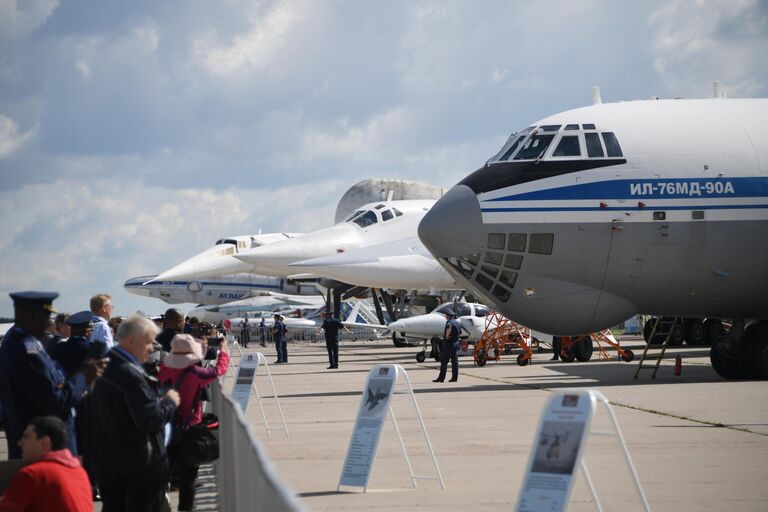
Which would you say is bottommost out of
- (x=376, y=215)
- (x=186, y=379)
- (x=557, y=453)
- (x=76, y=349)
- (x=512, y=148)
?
(x=557, y=453)

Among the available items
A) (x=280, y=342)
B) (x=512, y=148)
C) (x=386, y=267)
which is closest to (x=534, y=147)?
(x=512, y=148)

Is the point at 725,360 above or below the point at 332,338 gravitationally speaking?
below

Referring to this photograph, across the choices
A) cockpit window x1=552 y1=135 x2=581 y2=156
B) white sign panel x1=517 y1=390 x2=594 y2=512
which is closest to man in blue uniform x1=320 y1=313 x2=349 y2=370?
cockpit window x1=552 y1=135 x2=581 y2=156

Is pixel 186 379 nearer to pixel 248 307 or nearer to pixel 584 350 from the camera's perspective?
pixel 584 350

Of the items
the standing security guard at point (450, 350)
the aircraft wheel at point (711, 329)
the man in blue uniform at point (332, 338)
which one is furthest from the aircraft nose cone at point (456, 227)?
the aircraft wheel at point (711, 329)

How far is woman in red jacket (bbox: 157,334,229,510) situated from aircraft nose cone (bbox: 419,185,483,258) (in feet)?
31.4

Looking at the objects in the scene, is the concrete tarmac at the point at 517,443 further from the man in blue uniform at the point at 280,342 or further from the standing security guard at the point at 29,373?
the man in blue uniform at the point at 280,342

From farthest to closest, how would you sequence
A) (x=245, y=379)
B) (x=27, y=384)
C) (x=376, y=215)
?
(x=376, y=215), (x=245, y=379), (x=27, y=384)

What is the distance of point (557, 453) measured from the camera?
20.5 feet

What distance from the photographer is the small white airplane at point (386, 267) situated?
109ft

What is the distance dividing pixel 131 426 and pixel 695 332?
33702 millimetres

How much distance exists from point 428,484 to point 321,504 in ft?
4.73

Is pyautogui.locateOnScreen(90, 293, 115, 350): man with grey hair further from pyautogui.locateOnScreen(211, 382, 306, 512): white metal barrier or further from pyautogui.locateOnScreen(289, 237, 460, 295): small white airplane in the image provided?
pyautogui.locateOnScreen(289, 237, 460, 295): small white airplane

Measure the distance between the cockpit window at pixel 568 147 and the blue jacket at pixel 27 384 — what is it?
508 inches
